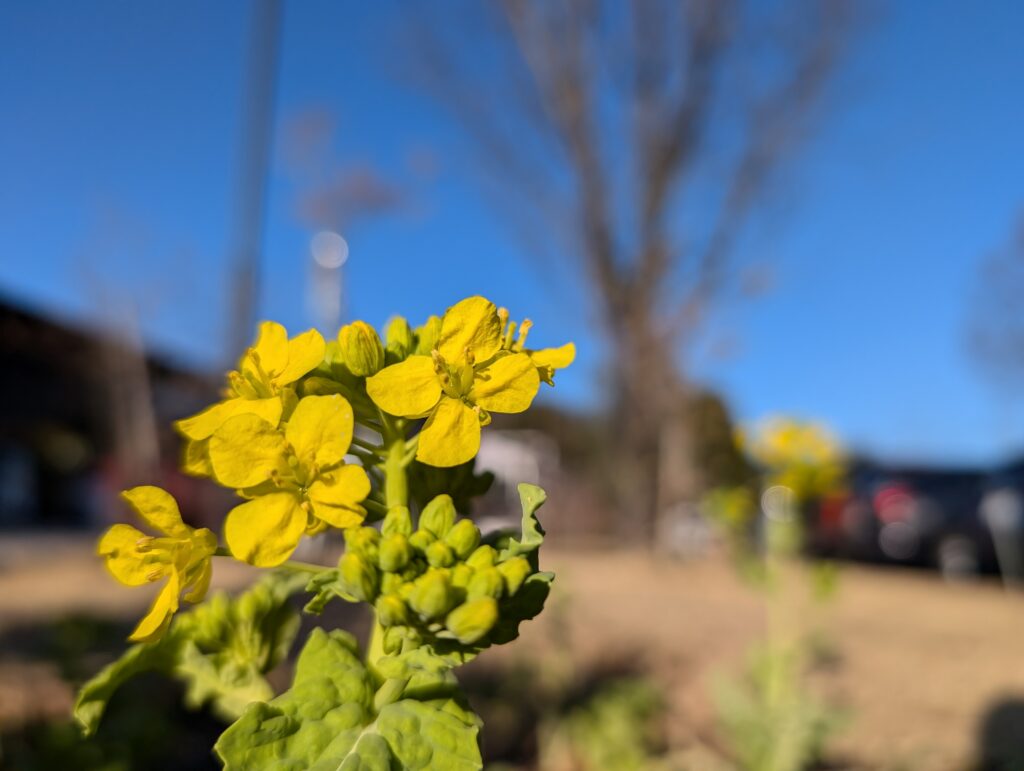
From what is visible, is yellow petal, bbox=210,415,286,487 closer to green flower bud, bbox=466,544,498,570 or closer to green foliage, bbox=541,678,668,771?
green flower bud, bbox=466,544,498,570

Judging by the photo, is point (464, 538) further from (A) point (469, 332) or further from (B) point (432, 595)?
(A) point (469, 332)

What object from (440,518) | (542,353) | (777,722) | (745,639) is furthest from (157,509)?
(745,639)

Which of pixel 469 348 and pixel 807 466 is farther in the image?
pixel 807 466

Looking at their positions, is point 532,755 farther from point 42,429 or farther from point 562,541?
Answer: point 42,429

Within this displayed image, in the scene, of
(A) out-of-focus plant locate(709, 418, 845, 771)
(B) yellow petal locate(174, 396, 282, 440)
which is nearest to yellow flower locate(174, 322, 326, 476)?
(B) yellow petal locate(174, 396, 282, 440)

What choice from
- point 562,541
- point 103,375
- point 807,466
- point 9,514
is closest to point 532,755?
point 807,466

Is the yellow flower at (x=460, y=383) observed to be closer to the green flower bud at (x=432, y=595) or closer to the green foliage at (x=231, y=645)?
the green flower bud at (x=432, y=595)

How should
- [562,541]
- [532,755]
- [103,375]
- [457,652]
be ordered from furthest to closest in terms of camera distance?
[103,375] → [562,541] → [532,755] → [457,652]
